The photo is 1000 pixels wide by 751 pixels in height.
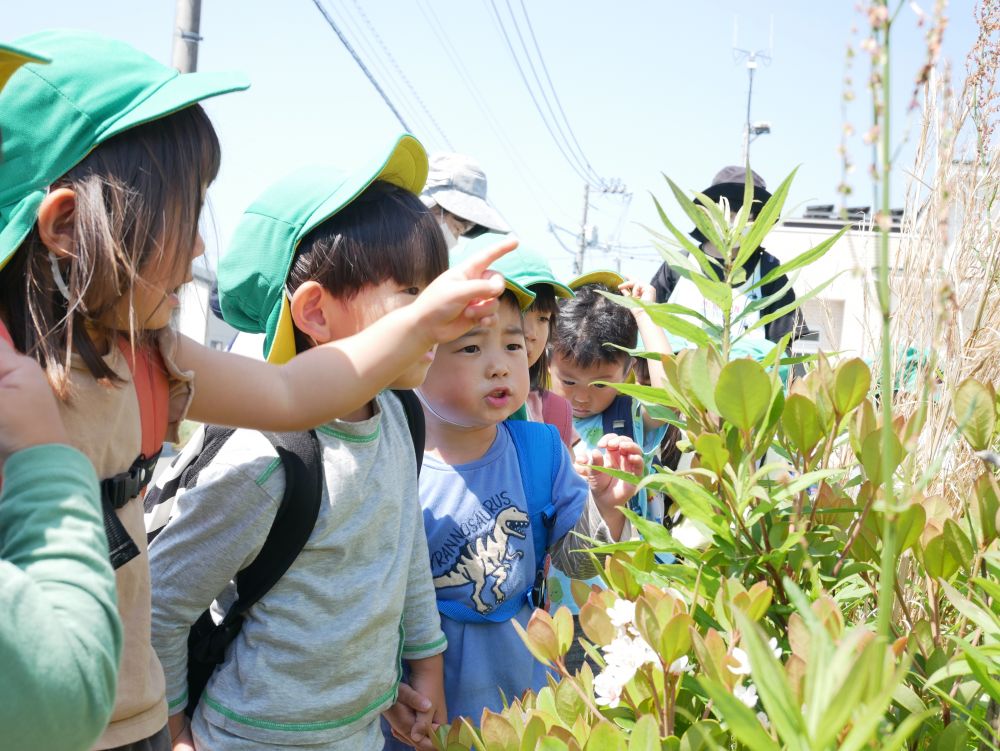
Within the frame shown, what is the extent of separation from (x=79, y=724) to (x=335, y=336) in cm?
110

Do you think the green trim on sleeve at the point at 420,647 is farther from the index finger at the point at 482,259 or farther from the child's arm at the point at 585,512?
the index finger at the point at 482,259

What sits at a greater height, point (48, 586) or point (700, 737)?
point (48, 586)

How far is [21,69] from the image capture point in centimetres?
108

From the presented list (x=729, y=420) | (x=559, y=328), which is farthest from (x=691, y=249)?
(x=559, y=328)

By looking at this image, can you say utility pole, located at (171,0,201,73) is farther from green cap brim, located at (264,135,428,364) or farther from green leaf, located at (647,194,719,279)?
green leaf, located at (647,194,719,279)

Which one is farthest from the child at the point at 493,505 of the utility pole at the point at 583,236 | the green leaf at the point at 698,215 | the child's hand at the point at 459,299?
the utility pole at the point at 583,236

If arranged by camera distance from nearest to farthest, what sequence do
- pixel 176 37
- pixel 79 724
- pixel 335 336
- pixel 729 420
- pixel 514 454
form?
pixel 79 724 → pixel 729 420 → pixel 335 336 → pixel 514 454 → pixel 176 37

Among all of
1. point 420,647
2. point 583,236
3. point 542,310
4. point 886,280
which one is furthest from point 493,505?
point 583,236

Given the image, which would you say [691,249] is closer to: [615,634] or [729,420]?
[729,420]

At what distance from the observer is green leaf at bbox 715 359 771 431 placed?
0.85 meters

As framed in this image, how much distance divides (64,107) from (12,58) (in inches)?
7.7

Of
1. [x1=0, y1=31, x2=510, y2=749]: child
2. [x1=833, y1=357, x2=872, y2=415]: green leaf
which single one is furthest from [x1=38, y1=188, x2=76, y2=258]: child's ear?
[x1=833, y1=357, x2=872, y2=415]: green leaf

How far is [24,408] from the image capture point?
2.71 ft

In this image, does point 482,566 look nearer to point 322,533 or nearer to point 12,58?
point 322,533
